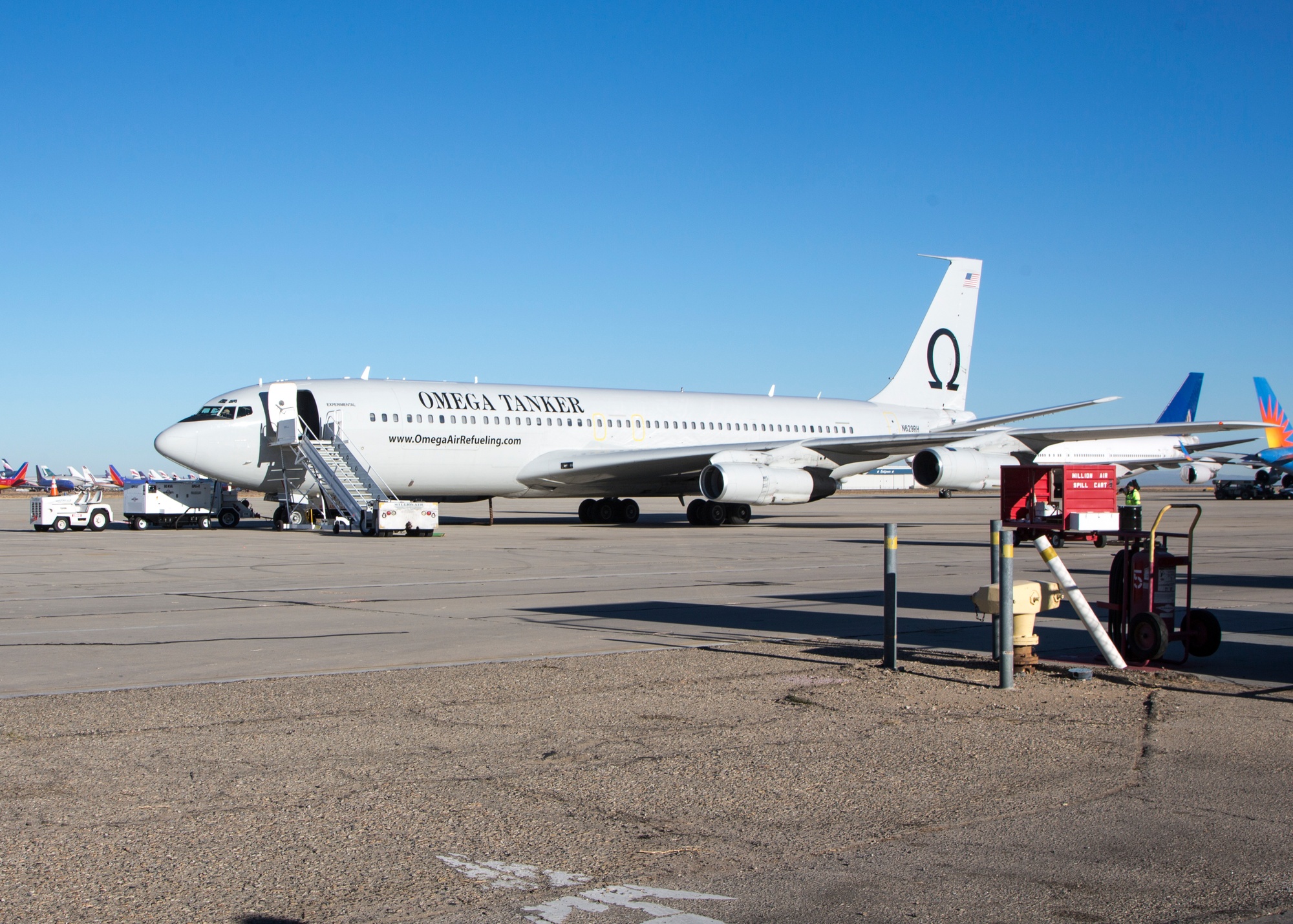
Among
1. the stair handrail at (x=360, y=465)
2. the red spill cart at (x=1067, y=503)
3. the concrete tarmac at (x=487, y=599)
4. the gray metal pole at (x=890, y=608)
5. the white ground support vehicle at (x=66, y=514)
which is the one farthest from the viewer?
the white ground support vehicle at (x=66, y=514)

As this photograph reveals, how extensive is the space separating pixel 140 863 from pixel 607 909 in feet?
5.85

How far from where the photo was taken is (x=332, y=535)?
1042 inches

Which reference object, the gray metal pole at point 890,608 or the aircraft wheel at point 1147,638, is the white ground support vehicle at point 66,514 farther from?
the aircraft wheel at point 1147,638

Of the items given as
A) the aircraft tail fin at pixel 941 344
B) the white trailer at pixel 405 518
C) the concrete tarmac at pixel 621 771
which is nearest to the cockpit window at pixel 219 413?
the white trailer at pixel 405 518

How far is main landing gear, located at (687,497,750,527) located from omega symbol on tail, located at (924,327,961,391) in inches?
429

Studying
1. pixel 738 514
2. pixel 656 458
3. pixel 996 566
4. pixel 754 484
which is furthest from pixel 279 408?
pixel 996 566

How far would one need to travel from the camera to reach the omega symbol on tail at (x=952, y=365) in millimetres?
39688

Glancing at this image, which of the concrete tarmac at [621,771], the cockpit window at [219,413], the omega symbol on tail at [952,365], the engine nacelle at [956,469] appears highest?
the omega symbol on tail at [952,365]

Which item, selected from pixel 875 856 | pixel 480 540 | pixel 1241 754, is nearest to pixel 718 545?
pixel 480 540

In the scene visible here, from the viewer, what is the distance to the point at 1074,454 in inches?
2159

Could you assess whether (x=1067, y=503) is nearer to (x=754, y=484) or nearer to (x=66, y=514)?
(x=754, y=484)

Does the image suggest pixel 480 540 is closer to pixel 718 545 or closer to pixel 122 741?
pixel 718 545

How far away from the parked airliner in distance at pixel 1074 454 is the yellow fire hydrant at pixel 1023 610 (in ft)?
7.70

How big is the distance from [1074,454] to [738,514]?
93.5 feet
